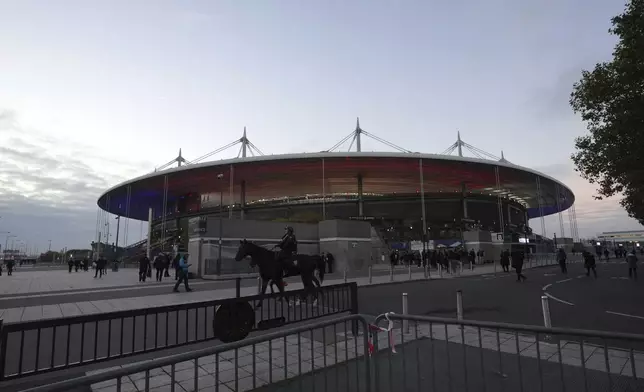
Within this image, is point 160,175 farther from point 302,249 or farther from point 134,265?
point 302,249

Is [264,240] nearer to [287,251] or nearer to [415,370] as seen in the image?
[287,251]

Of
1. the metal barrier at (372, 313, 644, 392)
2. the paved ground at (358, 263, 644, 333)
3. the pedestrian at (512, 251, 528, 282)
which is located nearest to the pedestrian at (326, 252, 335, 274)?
the pedestrian at (512, 251, 528, 282)

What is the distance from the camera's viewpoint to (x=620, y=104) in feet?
52.5

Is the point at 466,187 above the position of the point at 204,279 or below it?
above

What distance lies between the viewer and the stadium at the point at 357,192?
5031 cm

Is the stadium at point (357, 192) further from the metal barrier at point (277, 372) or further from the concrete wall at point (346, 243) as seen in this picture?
the metal barrier at point (277, 372)

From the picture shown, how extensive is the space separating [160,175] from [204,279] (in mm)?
35271

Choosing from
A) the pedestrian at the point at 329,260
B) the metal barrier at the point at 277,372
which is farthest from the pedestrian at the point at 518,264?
the metal barrier at the point at 277,372

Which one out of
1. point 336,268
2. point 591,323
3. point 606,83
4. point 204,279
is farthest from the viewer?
point 336,268

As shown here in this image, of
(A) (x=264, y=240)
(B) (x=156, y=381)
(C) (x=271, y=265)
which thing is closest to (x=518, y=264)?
(C) (x=271, y=265)

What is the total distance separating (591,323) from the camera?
8.42m

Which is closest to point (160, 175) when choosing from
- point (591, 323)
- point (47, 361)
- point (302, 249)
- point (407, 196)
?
point (302, 249)

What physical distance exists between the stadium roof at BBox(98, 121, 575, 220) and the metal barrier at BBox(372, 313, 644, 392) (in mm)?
34489

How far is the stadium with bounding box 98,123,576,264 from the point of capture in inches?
1981
